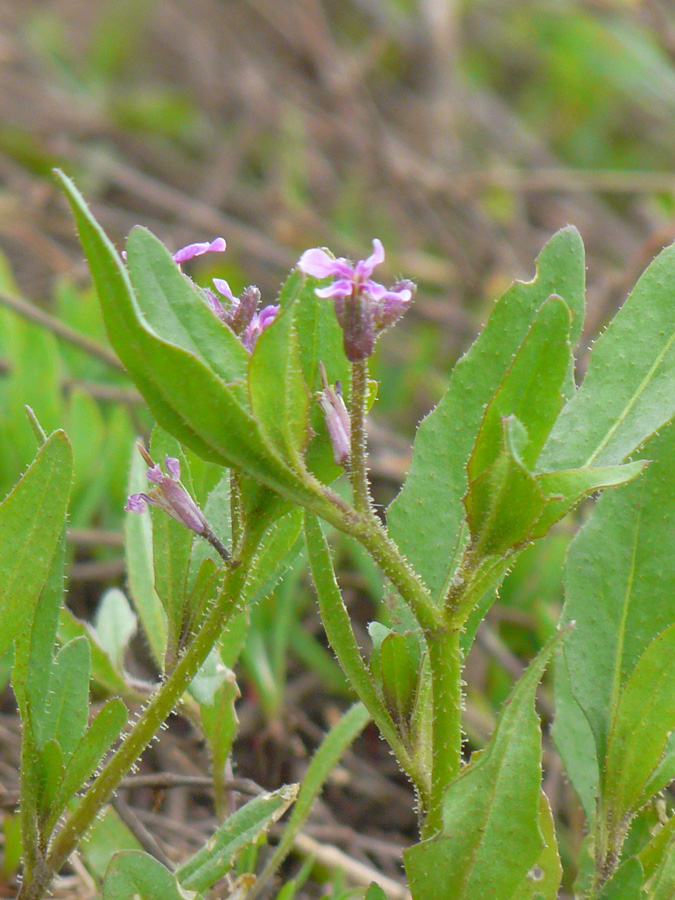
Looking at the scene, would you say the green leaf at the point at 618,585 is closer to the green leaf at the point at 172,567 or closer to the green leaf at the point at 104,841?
the green leaf at the point at 172,567

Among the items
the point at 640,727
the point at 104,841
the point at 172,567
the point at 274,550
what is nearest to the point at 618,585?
the point at 640,727

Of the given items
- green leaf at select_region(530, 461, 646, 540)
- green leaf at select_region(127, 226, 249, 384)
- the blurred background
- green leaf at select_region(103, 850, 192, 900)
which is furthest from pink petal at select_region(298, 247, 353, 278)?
the blurred background

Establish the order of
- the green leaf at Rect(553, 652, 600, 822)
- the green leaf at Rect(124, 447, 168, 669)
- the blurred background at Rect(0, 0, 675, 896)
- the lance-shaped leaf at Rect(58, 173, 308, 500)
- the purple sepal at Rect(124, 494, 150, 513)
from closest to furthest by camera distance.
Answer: the lance-shaped leaf at Rect(58, 173, 308, 500)
the purple sepal at Rect(124, 494, 150, 513)
the green leaf at Rect(553, 652, 600, 822)
the green leaf at Rect(124, 447, 168, 669)
the blurred background at Rect(0, 0, 675, 896)

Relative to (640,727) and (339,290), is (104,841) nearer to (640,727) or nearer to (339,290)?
(640,727)

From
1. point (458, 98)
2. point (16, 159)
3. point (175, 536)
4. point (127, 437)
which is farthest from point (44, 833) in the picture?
point (458, 98)

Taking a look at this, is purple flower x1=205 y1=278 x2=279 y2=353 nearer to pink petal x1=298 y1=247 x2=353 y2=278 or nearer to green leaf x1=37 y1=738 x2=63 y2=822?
pink petal x1=298 y1=247 x2=353 y2=278

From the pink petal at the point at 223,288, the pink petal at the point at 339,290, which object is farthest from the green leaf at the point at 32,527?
the pink petal at the point at 339,290
